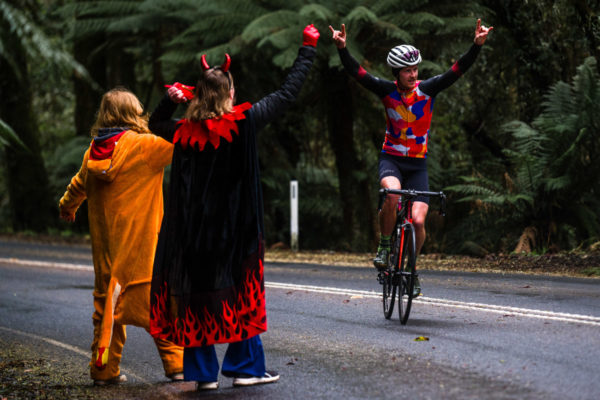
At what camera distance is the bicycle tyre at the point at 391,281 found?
24.3ft

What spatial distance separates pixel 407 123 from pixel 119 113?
8.97 ft

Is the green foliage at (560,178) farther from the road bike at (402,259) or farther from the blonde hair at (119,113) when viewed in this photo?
the blonde hair at (119,113)

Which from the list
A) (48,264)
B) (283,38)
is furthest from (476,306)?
(48,264)

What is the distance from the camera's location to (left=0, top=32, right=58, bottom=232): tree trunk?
24391 millimetres

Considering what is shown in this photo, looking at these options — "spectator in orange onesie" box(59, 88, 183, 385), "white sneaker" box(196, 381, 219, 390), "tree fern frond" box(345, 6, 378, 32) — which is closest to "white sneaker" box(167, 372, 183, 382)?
"spectator in orange onesie" box(59, 88, 183, 385)

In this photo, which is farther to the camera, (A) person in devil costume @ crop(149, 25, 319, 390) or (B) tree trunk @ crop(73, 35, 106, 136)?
(B) tree trunk @ crop(73, 35, 106, 136)

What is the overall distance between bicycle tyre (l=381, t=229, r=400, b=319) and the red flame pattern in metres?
2.35

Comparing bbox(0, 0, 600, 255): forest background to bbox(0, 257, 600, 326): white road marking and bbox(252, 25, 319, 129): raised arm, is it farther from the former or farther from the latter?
bbox(252, 25, 319, 129): raised arm

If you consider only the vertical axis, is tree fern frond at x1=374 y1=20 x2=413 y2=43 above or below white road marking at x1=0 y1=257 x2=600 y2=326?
above

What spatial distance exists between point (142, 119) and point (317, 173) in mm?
14175

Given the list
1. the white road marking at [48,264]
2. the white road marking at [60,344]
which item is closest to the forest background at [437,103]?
the white road marking at [48,264]

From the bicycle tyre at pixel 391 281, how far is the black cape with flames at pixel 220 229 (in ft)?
7.83

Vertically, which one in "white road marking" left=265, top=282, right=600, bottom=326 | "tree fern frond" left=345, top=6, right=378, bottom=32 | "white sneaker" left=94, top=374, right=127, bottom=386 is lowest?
"white sneaker" left=94, top=374, right=127, bottom=386

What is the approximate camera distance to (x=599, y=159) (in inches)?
504
